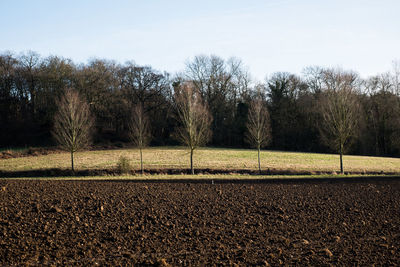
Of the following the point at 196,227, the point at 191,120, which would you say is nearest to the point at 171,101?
the point at 191,120

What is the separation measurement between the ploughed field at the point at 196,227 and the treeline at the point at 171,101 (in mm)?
38660

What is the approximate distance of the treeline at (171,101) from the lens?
175 feet

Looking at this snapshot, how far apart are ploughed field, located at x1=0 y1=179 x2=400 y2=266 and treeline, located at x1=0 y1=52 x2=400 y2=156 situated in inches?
1522

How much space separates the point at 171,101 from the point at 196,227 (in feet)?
167

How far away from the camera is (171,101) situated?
60250 mm

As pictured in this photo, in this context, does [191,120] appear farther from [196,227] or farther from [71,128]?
[196,227]

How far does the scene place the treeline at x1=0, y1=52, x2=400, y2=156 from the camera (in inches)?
2101

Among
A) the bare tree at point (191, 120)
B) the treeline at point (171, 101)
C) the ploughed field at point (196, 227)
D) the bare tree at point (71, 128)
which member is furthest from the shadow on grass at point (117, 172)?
the treeline at point (171, 101)

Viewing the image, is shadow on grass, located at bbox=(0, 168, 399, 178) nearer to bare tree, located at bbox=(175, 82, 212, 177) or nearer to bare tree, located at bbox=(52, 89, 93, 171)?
bare tree, located at bbox=(52, 89, 93, 171)

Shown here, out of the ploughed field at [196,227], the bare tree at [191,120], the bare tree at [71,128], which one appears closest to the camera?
the ploughed field at [196,227]

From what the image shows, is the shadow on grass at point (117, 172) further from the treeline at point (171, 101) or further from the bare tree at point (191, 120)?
the treeline at point (171, 101)

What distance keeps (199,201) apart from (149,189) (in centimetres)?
407

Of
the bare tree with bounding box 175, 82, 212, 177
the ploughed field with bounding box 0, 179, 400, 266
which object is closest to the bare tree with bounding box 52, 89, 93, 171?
the bare tree with bounding box 175, 82, 212, 177

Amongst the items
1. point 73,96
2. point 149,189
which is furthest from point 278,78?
point 149,189
